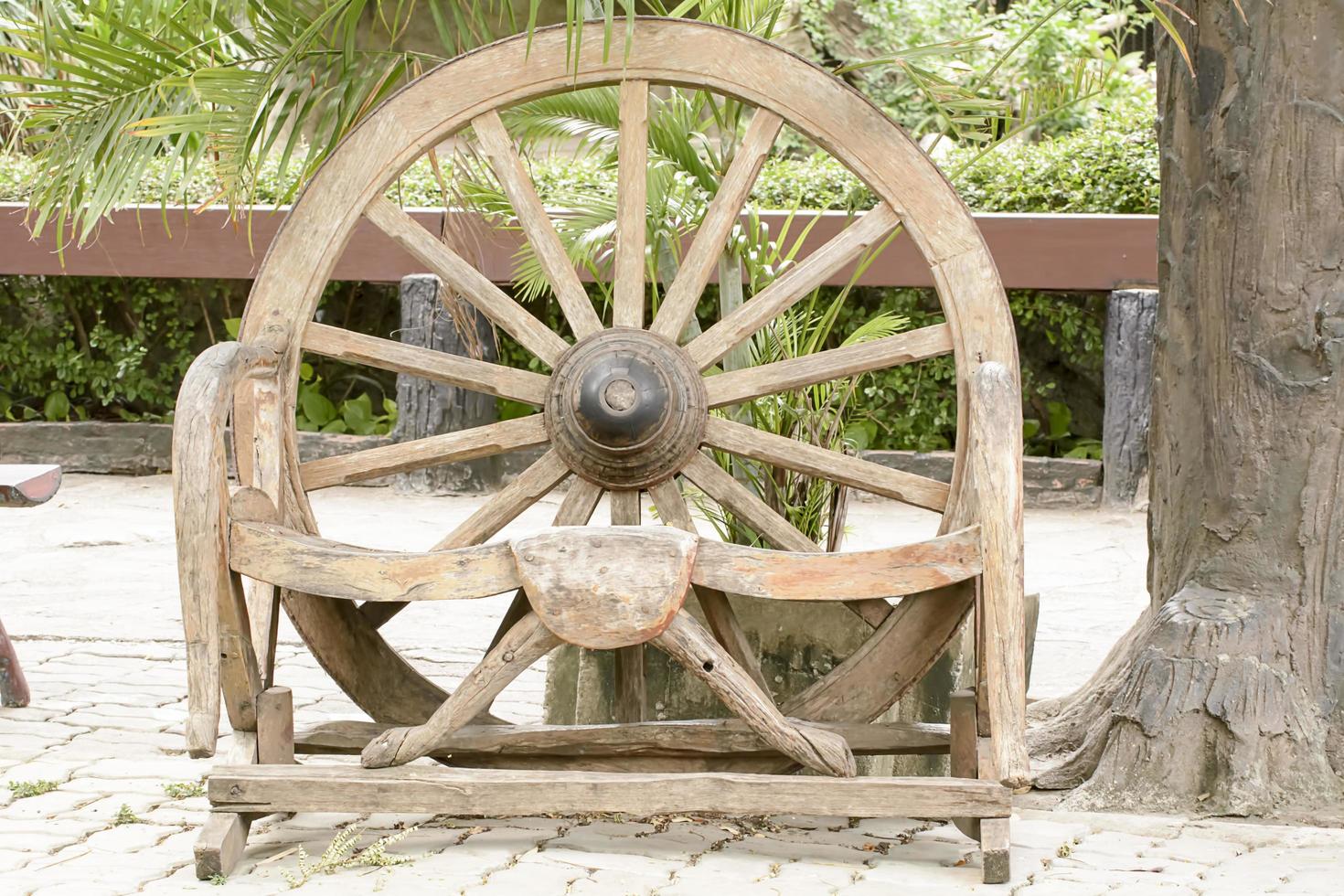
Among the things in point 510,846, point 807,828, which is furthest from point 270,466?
point 807,828

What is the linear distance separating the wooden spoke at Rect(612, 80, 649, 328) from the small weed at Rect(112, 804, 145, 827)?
1.34m

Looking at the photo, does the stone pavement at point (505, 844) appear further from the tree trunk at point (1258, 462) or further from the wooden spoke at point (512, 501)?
the wooden spoke at point (512, 501)

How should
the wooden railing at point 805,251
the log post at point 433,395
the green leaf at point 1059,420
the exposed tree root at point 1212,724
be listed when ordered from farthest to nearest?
the green leaf at point 1059,420 < the log post at point 433,395 < the wooden railing at point 805,251 < the exposed tree root at point 1212,724

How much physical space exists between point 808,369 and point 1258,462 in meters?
0.96

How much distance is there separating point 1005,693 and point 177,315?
278 inches

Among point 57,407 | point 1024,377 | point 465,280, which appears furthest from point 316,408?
point 465,280

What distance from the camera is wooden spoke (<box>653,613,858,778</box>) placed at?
246 cm

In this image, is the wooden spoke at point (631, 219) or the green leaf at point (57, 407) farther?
the green leaf at point (57, 407)

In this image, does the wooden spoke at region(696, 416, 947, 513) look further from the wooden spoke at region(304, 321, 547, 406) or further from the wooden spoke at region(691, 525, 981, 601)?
Answer: the wooden spoke at region(691, 525, 981, 601)

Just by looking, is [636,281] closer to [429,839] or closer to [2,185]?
[429,839]

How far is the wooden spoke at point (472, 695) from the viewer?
2475mm

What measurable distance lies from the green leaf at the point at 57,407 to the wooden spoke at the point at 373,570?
6.67 metres

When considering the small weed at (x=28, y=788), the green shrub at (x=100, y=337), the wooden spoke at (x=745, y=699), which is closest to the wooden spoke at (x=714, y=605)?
the wooden spoke at (x=745, y=699)

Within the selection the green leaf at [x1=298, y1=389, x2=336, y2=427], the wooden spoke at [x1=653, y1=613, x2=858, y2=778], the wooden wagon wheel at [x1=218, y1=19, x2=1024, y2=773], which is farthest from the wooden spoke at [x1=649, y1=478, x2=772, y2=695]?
the green leaf at [x1=298, y1=389, x2=336, y2=427]
